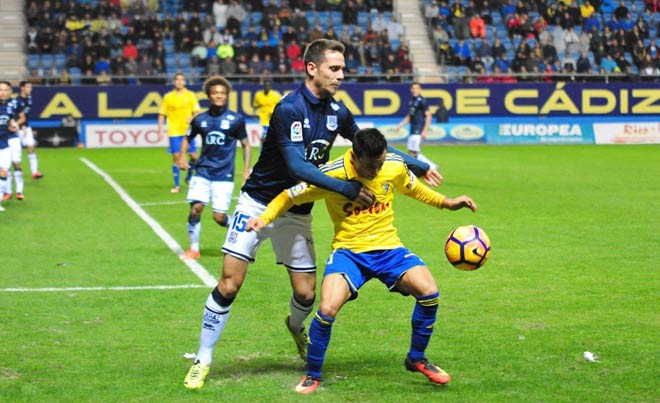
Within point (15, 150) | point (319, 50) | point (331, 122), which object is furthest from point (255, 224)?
point (15, 150)

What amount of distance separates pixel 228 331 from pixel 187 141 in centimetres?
555

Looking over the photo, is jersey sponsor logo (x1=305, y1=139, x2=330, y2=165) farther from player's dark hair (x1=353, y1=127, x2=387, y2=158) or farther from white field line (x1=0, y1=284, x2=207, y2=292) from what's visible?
white field line (x1=0, y1=284, x2=207, y2=292)

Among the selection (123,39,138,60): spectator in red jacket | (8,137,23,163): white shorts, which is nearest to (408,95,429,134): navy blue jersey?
(8,137,23,163): white shorts

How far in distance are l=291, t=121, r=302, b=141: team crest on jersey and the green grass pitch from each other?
1758 mm

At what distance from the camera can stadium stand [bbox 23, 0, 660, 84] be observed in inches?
1415

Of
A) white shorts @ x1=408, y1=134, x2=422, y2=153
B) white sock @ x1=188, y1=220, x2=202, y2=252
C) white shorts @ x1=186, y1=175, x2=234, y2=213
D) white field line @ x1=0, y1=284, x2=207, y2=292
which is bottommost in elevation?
white field line @ x1=0, y1=284, x2=207, y2=292

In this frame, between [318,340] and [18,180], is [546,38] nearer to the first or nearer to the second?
[18,180]

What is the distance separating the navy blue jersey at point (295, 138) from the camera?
22.5ft

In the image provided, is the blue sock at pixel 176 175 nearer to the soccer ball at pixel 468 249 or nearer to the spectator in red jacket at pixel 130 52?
the soccer ball at pixel 468 249

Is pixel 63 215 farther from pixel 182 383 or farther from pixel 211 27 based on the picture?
pixel 211 27

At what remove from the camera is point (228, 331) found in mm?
8773

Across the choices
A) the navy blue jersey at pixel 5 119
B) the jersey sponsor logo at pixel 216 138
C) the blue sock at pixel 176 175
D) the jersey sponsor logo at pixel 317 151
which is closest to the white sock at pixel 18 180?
the navy blue jersey at pixel 5 119

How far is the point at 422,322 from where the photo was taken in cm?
705

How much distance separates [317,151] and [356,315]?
104 inches
